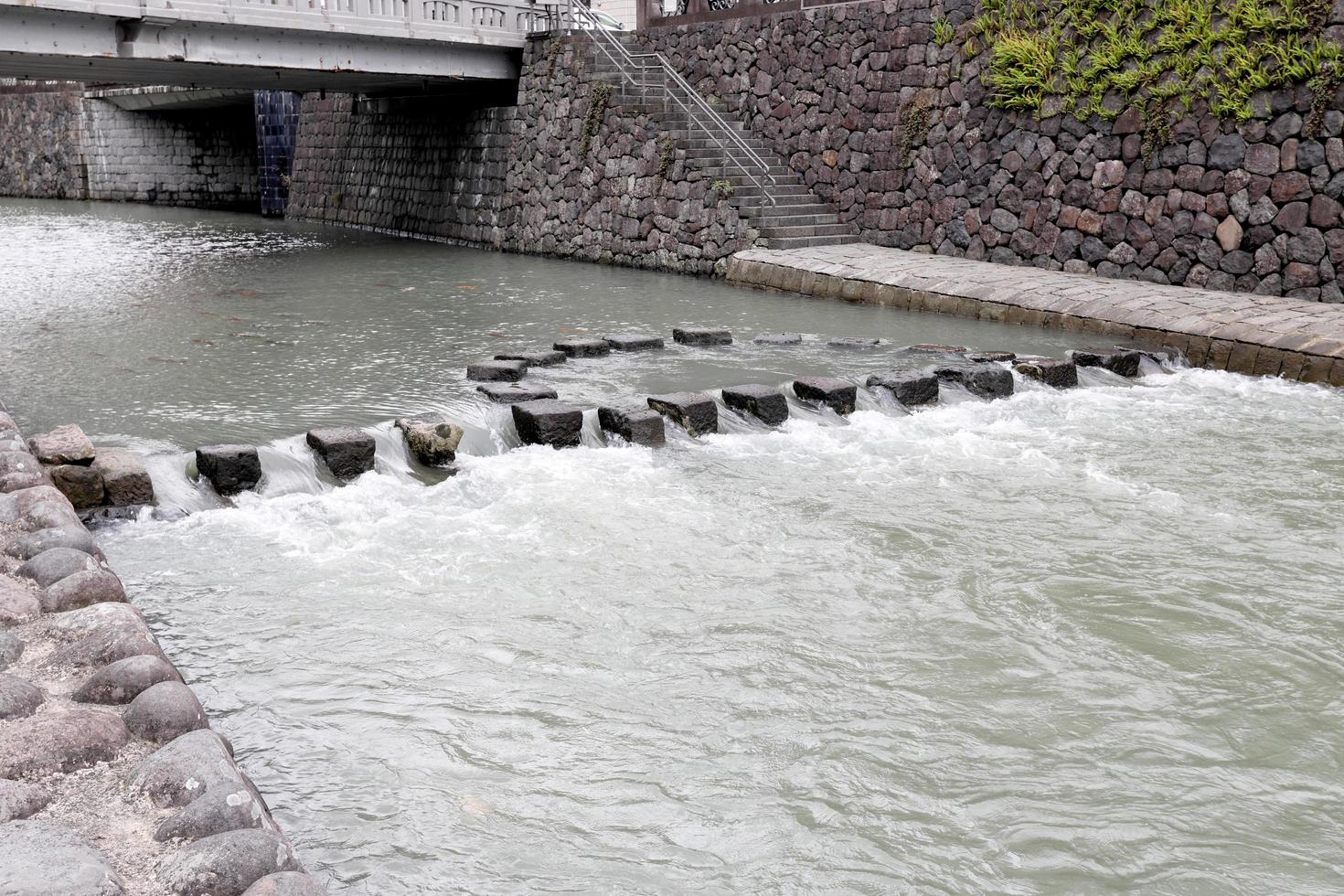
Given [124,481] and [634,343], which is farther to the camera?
[634,343]

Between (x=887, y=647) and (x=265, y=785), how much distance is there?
2.30 metres

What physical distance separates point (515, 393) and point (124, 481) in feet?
9.06

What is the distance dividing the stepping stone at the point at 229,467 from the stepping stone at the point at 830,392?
3.74 metres

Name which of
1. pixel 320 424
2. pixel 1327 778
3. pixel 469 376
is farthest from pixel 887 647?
pixel 469 376

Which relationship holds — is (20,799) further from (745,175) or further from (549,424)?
(745,175)

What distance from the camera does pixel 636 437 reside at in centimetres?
737

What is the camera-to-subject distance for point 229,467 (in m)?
6.21

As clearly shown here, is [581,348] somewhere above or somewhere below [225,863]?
above

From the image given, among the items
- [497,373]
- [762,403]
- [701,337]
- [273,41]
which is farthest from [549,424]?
[273,41]

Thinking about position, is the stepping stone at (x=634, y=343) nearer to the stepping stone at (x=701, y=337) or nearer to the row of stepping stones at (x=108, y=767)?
the stepping stone at (x=701, y=337)

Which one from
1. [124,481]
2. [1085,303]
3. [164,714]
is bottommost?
[124,481]

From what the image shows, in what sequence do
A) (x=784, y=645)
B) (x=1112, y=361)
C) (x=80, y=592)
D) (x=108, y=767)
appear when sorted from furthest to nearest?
1. (x=1112, y=361)
2. (x=784, y=645)
3. (x=80, y=592)
4. (x=108, y=767)

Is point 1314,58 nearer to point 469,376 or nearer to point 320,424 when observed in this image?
point 469,376

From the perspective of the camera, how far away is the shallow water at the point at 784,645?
11.0 feet
